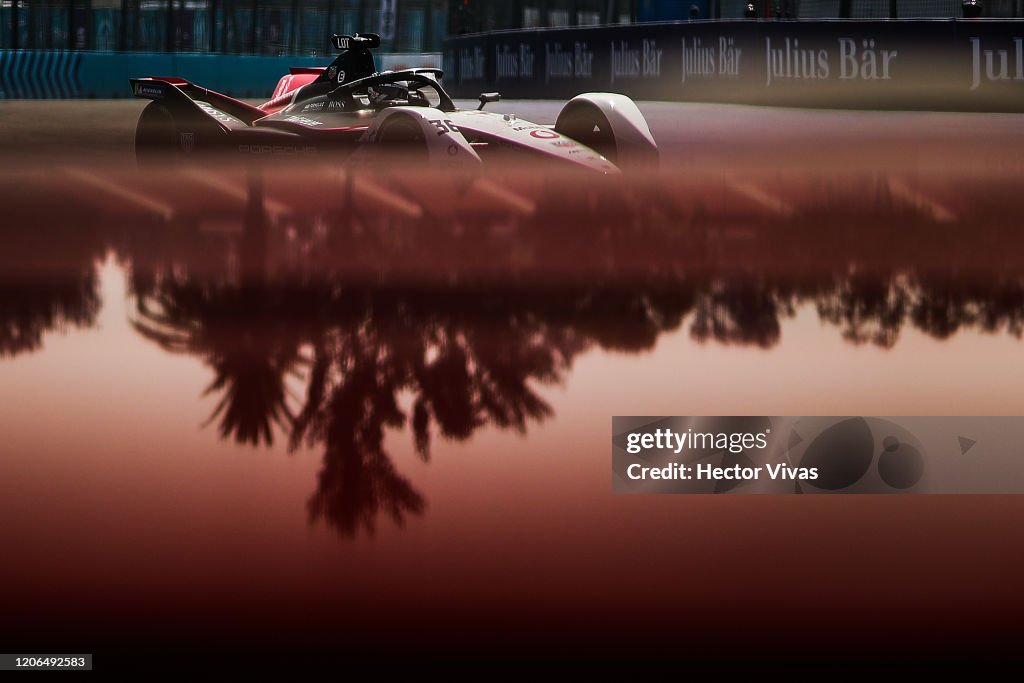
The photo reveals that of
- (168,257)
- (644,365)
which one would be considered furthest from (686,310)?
(168,257)

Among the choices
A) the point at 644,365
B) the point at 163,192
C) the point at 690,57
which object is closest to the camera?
→ the point at 644,365

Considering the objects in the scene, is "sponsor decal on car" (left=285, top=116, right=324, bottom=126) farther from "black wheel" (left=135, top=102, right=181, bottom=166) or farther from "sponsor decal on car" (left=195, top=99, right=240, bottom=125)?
"black wheel" (left=135, top=102, right=181, bottom=166)

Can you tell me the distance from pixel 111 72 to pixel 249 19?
13.3 ft

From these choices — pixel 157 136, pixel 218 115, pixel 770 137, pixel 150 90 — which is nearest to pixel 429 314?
pixel 218 115

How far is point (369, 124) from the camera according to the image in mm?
10242

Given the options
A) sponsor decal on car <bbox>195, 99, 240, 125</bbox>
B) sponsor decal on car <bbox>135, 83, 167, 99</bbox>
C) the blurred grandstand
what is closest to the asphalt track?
sponsor decal on car <bbox>135, 83, 167, 99</bbox>

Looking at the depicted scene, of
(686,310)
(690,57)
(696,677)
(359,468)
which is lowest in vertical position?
(696,677)

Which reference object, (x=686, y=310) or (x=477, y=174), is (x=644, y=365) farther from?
(x=477, y=174)

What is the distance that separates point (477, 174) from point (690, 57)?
35.3ft

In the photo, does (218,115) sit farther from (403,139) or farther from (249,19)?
(249,19)

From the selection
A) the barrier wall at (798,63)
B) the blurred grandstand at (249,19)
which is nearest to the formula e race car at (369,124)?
the barrier wall at (798,63)

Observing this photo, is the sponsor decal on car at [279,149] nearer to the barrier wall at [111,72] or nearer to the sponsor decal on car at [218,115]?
the sponsor decal on car at [218,115]

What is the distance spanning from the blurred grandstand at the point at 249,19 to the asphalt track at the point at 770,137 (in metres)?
8.85

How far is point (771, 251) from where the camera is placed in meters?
6.46
